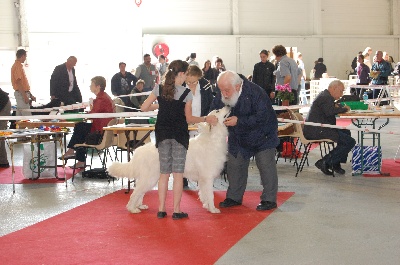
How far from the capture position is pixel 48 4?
72.9 feet

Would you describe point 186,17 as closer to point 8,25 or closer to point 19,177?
point 8,25

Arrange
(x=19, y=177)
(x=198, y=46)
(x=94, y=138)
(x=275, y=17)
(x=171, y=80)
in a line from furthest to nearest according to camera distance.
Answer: (x=275, y=17) → (x=198, y=46) → (x=19, y=177) → (x=94, y=138) → (x=171, y=80)

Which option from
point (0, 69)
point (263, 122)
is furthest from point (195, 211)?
point (0, 69)

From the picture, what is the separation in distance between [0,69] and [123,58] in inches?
150

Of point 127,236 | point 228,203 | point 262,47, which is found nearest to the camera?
point 127,236

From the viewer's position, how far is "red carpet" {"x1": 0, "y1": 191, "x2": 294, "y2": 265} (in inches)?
201

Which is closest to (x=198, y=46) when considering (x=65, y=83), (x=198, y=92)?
(x=65, y=83)

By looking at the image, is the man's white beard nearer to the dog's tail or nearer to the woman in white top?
the woman in white top

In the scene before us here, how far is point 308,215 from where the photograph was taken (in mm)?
6469

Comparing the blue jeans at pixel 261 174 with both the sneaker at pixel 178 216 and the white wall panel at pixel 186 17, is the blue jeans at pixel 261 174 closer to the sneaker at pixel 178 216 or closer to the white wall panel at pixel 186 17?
the sneaker at pixel 178 216

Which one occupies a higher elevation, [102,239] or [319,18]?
[319,18]

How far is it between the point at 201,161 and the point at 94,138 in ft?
8.14

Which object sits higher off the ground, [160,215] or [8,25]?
[8,25]

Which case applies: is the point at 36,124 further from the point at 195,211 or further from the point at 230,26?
the point at 230,26
